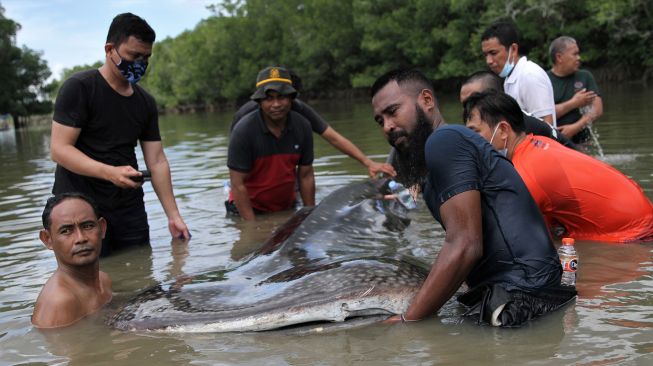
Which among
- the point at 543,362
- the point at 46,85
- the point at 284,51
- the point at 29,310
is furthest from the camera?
the point at 284,51

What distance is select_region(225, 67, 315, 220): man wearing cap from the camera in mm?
6715

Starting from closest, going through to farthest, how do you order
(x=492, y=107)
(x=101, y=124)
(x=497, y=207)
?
(x=497, y=207), (x=492, y=107), (x=101, y=124)

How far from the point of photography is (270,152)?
7.08 meters

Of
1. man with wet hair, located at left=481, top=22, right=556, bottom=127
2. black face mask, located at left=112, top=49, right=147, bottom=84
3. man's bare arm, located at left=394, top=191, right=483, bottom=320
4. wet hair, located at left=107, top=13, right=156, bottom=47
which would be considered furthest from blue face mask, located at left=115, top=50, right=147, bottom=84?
man with wet hair, located at left=481, top=22, right=556, bottom=127

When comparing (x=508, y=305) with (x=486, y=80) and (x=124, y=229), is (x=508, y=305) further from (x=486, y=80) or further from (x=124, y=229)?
(x=124, y=229)

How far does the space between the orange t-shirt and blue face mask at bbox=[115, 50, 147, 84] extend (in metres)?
2.97

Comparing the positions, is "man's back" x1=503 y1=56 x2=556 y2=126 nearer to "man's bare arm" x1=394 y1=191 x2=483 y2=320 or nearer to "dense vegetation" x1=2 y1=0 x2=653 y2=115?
"man's bare arm" x1=394 y1=191 x2=483 y2=320

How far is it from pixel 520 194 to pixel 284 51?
65701mm

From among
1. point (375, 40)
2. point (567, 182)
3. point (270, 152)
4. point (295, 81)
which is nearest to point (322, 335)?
point (567, 182)

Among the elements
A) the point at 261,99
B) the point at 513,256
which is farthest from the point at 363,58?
the point at 513,256

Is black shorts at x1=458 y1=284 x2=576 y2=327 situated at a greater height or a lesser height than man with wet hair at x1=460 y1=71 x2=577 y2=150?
lesser

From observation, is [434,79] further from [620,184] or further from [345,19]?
[620,184]

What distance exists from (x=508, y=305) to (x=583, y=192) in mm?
1697

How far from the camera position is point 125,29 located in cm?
522
